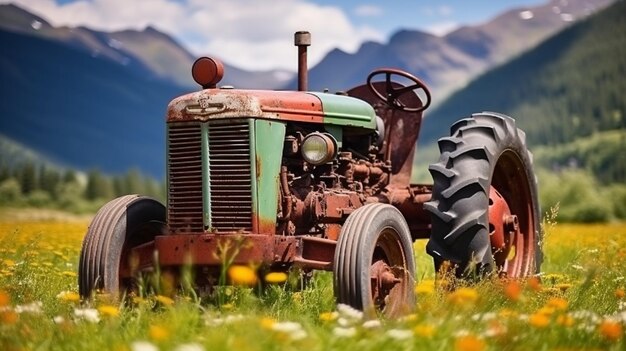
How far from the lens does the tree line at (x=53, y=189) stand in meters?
72.0

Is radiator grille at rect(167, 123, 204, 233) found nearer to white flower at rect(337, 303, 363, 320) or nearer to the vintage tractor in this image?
the vintage tractor

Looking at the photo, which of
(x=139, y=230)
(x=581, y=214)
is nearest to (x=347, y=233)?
(x=139, y=230)

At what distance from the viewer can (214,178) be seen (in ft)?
19.8

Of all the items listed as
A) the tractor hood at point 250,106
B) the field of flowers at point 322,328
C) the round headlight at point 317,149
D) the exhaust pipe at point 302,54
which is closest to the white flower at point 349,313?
the field of flowers at point 322,328

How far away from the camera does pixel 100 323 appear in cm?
489

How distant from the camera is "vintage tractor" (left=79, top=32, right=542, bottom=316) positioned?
575cm

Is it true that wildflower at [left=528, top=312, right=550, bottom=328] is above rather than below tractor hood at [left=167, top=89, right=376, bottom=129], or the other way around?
below

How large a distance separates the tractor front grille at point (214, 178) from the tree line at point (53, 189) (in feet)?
213

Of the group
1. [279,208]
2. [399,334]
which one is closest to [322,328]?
[399,334]

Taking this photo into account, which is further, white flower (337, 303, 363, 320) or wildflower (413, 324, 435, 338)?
white flower (337, 303, 363, 320)

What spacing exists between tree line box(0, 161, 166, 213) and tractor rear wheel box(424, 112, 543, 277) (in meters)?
63.8

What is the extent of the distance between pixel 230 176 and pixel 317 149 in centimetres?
65

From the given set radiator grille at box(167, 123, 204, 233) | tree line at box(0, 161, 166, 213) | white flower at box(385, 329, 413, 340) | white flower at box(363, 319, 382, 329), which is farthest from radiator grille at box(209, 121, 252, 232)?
tree line at box(0, 161, 166, 213)

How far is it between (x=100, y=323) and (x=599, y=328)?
260 cm
